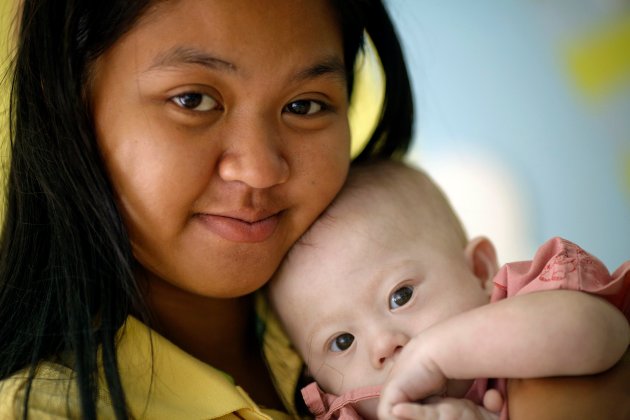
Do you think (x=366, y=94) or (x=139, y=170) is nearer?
(x=139, y=170)

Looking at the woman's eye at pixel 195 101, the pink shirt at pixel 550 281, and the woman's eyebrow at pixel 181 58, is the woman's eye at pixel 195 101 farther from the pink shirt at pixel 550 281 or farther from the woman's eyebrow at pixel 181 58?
the pink shirt at pixel 550 281

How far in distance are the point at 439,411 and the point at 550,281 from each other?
22 centimetres

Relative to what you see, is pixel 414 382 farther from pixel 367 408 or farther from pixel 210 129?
pixel 210 129

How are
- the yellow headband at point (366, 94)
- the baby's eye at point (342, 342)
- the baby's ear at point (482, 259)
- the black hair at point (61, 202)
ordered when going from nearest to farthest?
the black hair at point (61, 202)
the baby's eye at point (342, 342)
the baby's ear at point (482, 259)
the yellow headband at point (366, 94)

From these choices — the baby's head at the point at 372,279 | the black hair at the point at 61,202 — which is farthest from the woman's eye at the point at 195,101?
the baby's head at the point at 372,279

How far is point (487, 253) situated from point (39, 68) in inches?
30.7

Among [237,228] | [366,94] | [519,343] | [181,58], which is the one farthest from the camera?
[366,94]

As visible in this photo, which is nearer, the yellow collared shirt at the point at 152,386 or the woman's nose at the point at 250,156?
the yellow collared shirt at the point at 152,386

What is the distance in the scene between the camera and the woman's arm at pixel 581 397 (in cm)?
100

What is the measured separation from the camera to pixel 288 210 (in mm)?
1316

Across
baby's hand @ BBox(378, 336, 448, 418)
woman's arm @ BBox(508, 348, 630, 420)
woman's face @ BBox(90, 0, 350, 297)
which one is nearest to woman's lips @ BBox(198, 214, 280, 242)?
woman's face @ BBox(90, 0, 350, 297)

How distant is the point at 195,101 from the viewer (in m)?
1.19

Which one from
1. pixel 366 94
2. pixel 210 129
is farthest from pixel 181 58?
pixel 366 94

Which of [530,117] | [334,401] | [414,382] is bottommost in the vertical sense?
[334,401]
